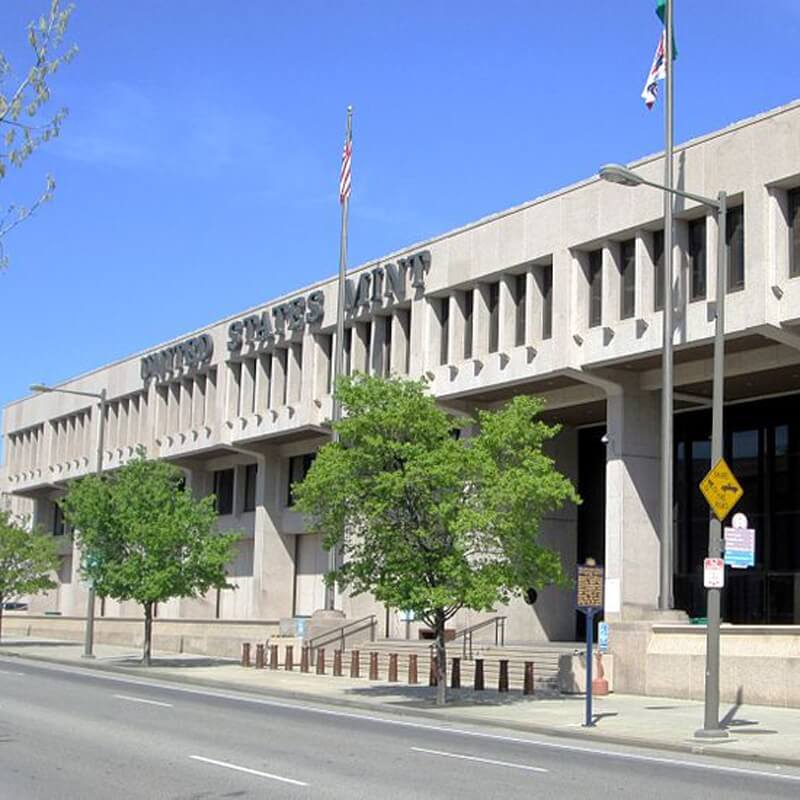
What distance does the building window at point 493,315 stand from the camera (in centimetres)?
4050

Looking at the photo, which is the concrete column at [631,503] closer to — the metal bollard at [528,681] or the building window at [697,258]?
the building window at [697,258]

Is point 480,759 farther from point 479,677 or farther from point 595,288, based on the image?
point 595,288

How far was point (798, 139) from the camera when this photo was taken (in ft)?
99.1

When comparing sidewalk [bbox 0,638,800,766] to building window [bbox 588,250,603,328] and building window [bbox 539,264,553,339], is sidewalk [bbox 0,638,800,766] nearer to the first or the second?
building window [bbox 588,250,603,328]

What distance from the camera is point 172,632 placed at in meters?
51.6

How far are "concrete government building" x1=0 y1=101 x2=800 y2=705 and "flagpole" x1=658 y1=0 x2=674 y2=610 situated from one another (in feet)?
3.99

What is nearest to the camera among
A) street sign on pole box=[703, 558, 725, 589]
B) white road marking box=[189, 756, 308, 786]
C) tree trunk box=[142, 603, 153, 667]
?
white road marking box=[189, 756, 308, 786]

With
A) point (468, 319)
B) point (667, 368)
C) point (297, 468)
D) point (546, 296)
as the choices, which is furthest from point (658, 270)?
point (297, 468)

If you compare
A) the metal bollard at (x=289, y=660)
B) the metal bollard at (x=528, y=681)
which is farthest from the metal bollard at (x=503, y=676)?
the metal bollard at (x=289, y=660)

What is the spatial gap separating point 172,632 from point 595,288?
24273 millimetres

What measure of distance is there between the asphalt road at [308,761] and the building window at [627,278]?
15.3m

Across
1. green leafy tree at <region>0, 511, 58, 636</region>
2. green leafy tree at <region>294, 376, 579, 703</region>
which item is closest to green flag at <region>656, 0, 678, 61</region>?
green leafy tree at <region>294, 376, 579, 703</region>

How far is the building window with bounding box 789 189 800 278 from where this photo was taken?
30.7 meters

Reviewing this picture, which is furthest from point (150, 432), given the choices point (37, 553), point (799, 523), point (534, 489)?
point (534, 489)
